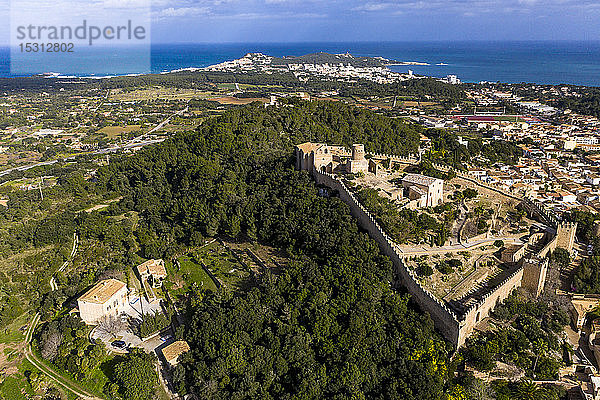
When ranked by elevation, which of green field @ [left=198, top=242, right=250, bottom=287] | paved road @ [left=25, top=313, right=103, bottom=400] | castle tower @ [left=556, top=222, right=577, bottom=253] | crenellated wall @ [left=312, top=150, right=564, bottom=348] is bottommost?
paved road @ [left=25, top=313, right=103, bottom=400]

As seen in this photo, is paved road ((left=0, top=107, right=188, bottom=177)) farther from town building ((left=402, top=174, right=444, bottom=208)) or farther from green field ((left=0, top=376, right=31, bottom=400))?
town building ((left=402, top=174, right=444, bottom=208))

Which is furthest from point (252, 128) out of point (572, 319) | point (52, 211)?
point (572, 319)

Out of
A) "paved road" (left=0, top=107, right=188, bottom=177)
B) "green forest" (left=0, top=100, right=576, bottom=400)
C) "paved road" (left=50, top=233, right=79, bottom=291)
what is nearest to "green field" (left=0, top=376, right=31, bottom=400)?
"green forest" (left=0, top=100, right=576, bottom=400)

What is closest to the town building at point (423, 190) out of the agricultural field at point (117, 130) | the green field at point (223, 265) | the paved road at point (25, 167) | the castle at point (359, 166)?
the castle at point (359, 166)

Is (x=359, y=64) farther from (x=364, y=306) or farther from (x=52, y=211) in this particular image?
(x=364, y=306)

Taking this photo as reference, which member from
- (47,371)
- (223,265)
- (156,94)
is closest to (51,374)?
(47,371)

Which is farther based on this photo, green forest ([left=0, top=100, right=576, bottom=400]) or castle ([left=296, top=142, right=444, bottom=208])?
castle ([left=296, top=142, right=444, bottom=208])
